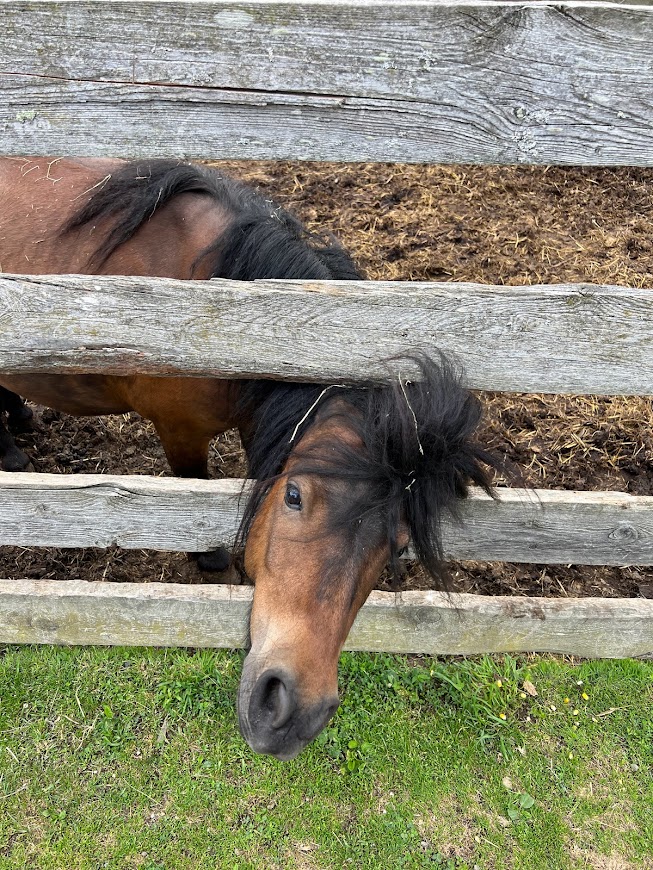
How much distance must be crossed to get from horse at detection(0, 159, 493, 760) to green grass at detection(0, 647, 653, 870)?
1.11 meters

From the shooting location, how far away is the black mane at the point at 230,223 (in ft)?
7.29

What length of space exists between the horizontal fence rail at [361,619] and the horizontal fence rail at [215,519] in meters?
0.33

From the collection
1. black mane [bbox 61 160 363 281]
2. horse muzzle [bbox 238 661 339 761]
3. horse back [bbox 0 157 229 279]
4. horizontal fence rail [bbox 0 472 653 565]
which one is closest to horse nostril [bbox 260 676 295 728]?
horse muzzle [bbox 238 661 339 761]

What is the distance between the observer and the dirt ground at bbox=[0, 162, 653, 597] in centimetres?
343

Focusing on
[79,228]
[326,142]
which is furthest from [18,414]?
[326,142]

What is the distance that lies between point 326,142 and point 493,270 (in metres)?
3.41

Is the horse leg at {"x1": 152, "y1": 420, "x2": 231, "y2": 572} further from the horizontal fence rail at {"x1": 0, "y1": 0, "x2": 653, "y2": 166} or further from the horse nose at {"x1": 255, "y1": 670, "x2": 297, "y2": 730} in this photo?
the horizontal fence rail at {"x1": 0, "y1": 0, "x2": 653, "y2": 166}

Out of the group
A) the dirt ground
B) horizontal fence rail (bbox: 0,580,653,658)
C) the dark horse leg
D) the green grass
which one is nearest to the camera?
the green grass

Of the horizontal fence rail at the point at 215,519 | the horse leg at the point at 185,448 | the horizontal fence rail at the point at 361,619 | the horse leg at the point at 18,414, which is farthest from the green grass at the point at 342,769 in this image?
the horse leg at the point at 18,414

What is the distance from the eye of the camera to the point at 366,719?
286 cm

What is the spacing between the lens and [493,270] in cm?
466

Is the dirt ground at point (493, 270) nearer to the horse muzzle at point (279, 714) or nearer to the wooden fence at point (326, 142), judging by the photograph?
the wooden fence at point (326, 142)

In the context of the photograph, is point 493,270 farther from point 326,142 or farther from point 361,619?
point 326,142

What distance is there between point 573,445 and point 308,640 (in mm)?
2780
